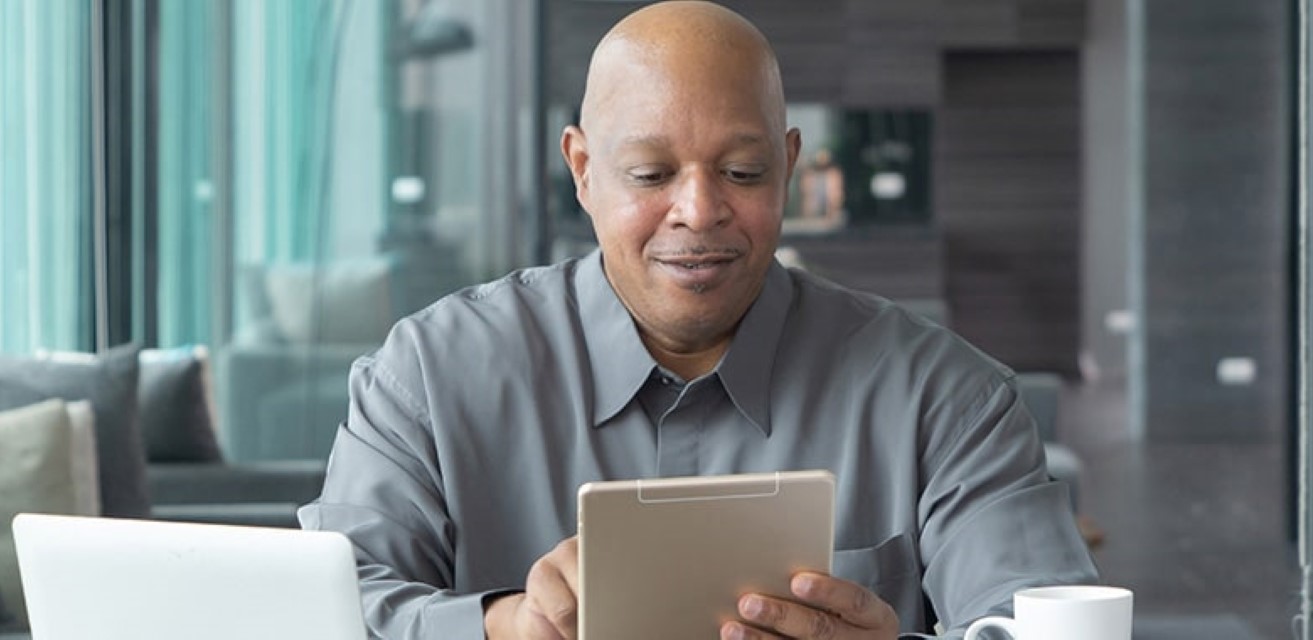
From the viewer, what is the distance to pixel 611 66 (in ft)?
6.82

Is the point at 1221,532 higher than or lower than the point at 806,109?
lower

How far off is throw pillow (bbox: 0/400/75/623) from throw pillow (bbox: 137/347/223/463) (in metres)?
0.70

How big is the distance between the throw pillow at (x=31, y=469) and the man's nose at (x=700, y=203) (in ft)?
7.17

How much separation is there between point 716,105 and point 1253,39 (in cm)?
894

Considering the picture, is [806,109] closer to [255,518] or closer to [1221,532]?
[1221,532]

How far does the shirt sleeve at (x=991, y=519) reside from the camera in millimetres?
2006

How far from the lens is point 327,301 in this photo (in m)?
5.86

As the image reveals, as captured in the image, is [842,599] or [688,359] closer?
[842,599]

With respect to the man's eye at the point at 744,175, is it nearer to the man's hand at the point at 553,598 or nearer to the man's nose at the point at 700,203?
the man's nose at the point at 700,203

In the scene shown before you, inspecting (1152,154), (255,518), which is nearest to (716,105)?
(255,518)

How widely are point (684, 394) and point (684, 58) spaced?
340 millimetres

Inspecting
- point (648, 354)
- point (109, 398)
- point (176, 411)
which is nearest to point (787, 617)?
point (648, 354)

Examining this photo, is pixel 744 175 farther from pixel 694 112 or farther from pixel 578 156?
A: pixel 578 156

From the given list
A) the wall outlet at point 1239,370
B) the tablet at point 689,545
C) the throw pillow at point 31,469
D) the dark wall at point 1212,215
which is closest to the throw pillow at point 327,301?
the throw pillow at point 31,469
